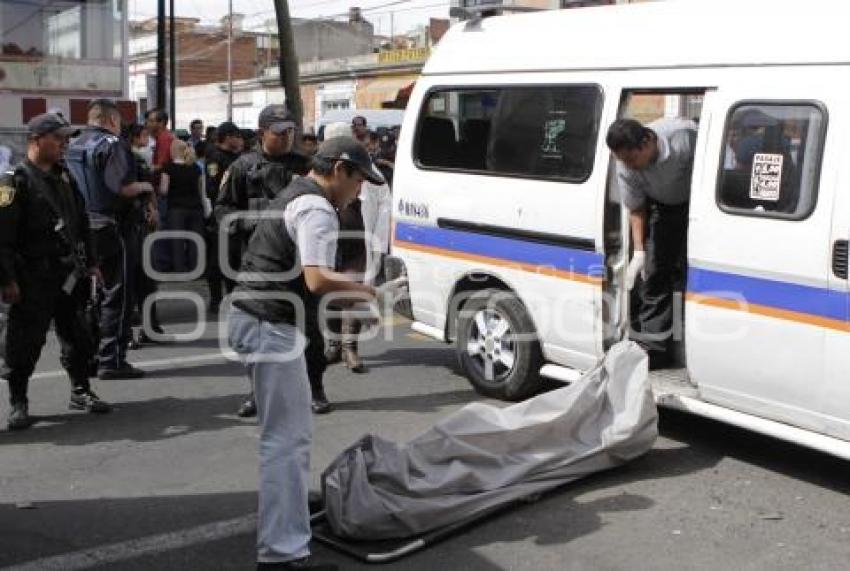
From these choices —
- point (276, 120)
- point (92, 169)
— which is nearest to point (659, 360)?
point (276, 120)

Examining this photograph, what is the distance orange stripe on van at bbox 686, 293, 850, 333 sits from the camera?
4523 mm

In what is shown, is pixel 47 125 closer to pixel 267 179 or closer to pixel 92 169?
pixel 92 169

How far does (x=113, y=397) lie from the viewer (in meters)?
6.73

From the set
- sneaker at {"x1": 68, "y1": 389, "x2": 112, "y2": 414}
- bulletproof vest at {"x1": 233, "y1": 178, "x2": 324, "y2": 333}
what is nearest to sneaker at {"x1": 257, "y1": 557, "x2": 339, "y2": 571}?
bulletproof vest at {"x1": 233, "y1": 178, "x2": 324, "y2": 333}

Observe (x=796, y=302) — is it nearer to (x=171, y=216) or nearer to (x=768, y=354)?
(x=768, y=354)

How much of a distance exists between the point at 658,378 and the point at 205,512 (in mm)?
2599

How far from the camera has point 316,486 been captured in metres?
5.04

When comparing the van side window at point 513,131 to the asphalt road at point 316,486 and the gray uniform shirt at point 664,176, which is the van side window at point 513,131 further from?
the asphalt road at point 316,486

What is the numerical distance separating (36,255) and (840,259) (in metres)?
4.34

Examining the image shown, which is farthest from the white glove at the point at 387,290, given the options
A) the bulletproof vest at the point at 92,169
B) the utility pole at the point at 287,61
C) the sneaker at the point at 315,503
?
the utility pole at the point at 287,61

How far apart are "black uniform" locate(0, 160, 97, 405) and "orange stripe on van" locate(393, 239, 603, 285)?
2155mm

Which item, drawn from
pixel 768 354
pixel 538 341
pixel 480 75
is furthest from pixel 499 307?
pixel 768 354

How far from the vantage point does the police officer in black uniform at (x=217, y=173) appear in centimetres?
948

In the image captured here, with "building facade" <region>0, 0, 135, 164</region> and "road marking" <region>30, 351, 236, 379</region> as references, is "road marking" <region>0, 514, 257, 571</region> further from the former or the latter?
"building facade" <region>0, 0, 135, 164</region>
